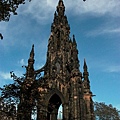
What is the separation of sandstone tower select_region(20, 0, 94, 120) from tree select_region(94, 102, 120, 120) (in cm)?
1121

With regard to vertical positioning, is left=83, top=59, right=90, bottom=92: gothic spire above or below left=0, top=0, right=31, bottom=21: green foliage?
above

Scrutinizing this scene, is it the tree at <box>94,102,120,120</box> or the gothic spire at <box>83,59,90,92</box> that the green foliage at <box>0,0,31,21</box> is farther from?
the tree at <box>94,102,120,120</box>

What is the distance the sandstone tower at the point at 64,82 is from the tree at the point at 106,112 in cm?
1121

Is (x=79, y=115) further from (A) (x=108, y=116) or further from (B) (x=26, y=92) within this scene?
(A) (x=108, y=116)

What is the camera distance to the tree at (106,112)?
33.7m

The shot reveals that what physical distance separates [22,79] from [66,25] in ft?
76.5

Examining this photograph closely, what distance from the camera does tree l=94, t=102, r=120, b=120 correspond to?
33653 millimetres

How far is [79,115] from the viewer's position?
21016 mm

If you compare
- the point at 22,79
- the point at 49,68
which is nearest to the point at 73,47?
the point at 49,68

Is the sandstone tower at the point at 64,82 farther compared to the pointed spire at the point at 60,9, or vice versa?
the pointed spire at the point at 60,9

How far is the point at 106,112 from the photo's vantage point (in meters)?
34.3

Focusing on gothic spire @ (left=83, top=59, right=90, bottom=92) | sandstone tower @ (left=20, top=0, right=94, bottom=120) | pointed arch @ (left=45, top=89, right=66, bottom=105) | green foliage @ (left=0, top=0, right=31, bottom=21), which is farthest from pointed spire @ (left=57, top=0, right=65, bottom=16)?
green foliage @ (left=0, top=0, right=31, bottom=21)

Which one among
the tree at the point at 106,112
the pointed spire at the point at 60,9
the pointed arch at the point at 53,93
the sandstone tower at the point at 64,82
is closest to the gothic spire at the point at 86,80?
the sandstone tower at the point at 64,82

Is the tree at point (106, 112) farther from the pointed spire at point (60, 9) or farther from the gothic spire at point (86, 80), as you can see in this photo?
the pointed spire at point (60, 9)
